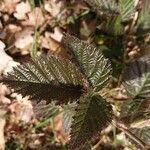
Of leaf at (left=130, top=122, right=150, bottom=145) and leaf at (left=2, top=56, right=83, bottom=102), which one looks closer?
leaf at (left=2, top=56, right=83, bottom=102)

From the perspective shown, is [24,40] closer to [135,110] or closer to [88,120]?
[135,110]

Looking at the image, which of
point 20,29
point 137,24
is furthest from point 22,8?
point 137,24

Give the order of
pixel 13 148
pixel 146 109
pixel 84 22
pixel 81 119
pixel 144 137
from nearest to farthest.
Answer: pixel 81 119, pixel 146 109, pixel 144 137, pixel 13 148, pixel 84 22

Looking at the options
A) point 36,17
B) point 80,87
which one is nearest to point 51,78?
point 80,87

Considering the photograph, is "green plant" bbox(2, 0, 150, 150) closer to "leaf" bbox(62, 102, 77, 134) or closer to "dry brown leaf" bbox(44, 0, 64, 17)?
"leaf" bbox(62, 102, 77, 134)

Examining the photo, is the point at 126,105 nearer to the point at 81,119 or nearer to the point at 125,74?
the point at 125,74

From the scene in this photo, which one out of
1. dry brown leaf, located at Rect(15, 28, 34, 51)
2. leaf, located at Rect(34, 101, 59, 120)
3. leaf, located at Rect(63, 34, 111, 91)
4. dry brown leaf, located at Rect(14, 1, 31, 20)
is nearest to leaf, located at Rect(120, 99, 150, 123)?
leaf, located at Rect(63, 34, 111, 91)
